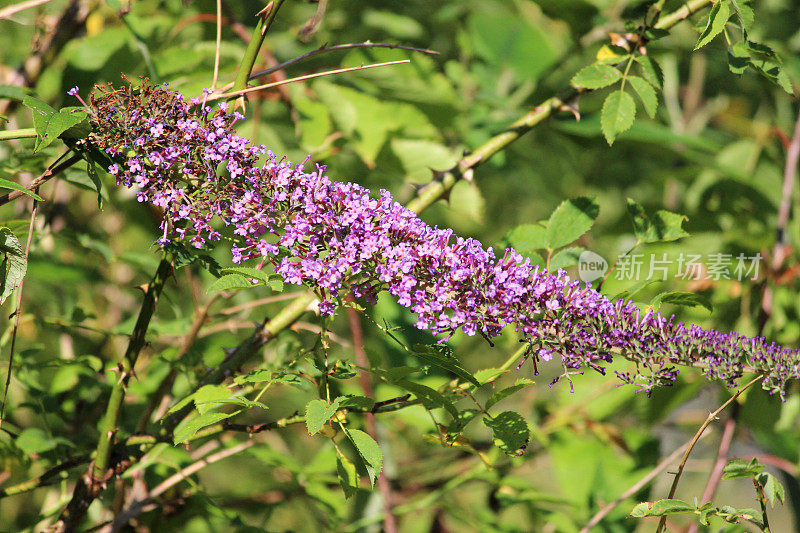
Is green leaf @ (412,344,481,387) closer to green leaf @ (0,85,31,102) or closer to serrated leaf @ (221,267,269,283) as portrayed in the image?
→ serrated leaf @ (221,267,269,283)

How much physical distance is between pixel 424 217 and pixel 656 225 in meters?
0.93

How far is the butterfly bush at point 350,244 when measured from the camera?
93 centimetres

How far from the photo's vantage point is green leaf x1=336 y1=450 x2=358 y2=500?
97 centimetres

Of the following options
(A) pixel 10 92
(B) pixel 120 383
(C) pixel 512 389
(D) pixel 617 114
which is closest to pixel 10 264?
(B) pixel 120 383

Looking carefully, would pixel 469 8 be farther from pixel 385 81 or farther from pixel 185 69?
pixel 185 69

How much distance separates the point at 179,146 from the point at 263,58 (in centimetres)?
99

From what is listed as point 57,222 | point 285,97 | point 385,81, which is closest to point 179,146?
point 285,97

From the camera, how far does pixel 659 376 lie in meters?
1.00

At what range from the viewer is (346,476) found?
99cm

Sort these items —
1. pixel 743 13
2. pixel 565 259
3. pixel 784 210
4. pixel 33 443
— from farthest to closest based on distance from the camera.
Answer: pixel 784 210, pixel 33 443, pixel 565 259, pixel 743 13

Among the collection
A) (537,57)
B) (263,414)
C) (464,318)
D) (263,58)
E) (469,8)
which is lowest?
(464,318)

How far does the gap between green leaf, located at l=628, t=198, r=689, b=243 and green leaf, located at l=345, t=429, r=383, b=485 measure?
2.17 ft

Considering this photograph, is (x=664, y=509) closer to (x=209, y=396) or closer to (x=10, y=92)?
(x=209, y=396)

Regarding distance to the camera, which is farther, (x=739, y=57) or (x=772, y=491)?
(x=739, y=57)
